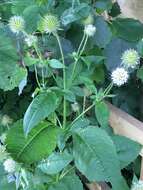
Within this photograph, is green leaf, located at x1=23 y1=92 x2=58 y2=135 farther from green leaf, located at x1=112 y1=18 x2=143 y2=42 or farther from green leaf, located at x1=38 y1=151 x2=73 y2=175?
green leaf, located at x1=112 y1=18 x2=143 y2=42

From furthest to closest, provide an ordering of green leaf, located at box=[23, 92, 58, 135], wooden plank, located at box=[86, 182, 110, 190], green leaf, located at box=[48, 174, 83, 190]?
1. wooden plank, located at box=[86, 182, 110, 190]
2. green leaf, located at box=[48, 174, 83, 190]
3. green leaf, located at box=[23, 92, 58, 135]

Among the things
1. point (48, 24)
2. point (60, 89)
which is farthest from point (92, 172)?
point (48, 24)

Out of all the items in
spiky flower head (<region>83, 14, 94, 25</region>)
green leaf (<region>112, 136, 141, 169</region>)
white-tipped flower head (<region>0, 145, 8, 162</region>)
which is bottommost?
green leaf (<region>112, 136, 141, 169</region>)

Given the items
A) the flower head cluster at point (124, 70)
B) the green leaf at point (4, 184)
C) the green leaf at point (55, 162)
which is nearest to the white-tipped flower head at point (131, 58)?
the flower head cluster at point (124, 70)

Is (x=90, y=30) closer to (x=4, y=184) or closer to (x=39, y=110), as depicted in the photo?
(x=39, y=110)

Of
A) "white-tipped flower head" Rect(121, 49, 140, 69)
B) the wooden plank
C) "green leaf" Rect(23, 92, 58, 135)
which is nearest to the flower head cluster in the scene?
"white-tipped flower head" Rect(121, 49, 140, 69)

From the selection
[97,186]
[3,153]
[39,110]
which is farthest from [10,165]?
[97,186]

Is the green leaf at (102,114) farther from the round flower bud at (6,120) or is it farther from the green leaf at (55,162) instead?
the round flower bud at (6,120)
